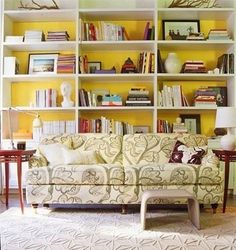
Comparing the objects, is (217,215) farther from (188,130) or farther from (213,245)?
(188,130)


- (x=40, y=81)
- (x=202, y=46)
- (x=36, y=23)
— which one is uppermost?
(x=36, y=23)

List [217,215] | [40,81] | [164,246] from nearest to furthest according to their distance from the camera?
[164,246], [217,215], [40,81]

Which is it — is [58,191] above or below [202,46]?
below

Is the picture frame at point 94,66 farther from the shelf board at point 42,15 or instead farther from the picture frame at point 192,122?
the picture frame at point 192,122

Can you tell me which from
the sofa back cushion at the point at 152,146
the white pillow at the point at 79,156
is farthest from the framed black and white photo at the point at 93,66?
the white pillow at the point at 79,156

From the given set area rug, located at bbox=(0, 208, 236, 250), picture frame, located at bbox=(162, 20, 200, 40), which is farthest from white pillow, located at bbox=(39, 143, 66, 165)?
picture frame, located at bbox=(162, 20, 200, 40)

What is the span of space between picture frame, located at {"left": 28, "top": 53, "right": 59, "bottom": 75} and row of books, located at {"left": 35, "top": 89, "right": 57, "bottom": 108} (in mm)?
256

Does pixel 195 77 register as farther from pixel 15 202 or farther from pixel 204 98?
pixel 15 202

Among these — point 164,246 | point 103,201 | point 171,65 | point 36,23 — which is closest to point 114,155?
point 103,201

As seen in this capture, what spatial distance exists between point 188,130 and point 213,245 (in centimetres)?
251

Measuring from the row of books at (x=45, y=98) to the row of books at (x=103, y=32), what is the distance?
2.65 ft

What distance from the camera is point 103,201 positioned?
367 centimetres

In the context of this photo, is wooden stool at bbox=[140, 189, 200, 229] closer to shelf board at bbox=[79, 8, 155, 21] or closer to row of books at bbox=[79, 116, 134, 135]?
row of books at bbox=[79, 116, 134, 135]

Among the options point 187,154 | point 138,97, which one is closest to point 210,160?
point 187,154
